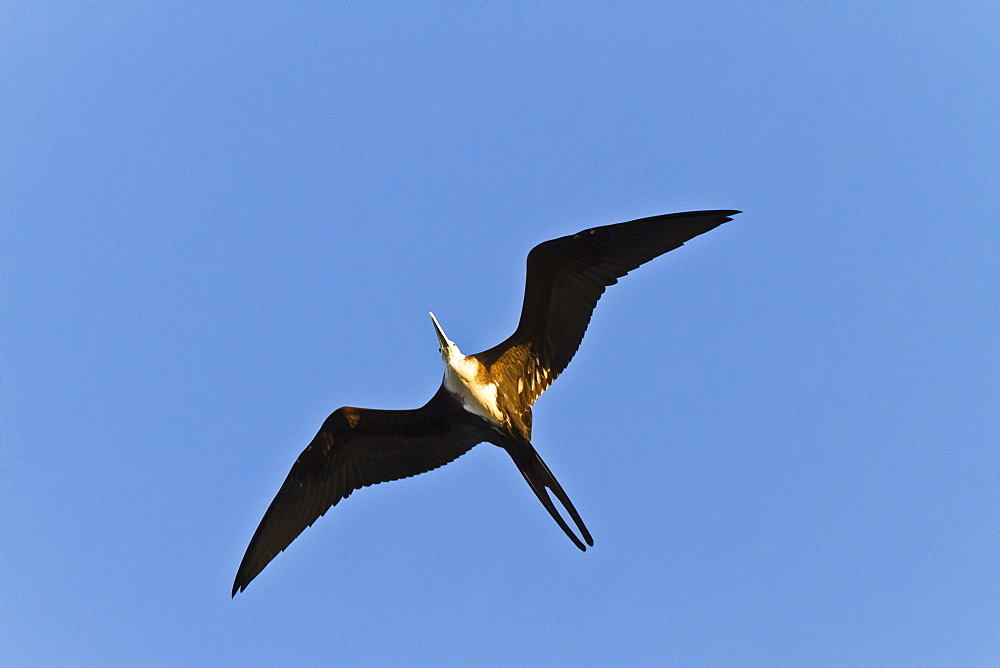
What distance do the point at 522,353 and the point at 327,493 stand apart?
256 centimetres

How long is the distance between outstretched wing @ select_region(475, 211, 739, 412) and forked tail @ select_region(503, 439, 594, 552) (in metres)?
0.48

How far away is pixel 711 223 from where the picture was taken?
8.42 metres

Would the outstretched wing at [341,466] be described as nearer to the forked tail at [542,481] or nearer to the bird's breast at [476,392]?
the bird's breast at [476,392]

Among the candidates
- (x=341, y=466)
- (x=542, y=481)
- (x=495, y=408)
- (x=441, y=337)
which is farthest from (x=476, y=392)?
(x=341, y=466)

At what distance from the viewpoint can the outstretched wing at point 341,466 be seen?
9.30m

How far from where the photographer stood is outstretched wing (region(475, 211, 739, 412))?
855 cm

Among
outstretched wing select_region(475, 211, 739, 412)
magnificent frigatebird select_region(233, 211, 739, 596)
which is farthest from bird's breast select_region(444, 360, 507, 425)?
outstretched wing select_region(475, 211, 739, 412)

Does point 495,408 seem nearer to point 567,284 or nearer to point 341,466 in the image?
point 567,284

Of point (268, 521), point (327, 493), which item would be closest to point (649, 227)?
point (327, 493)

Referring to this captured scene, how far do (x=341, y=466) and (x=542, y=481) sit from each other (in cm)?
230

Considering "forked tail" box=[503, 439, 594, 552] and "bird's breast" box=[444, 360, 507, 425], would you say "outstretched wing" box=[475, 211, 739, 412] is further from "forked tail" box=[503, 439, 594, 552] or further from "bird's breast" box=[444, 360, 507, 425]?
"forked tail" box=[503, 439, 594, 552]

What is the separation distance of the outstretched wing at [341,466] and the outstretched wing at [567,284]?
1069 mm

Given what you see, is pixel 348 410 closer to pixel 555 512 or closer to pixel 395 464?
pixel 395 464

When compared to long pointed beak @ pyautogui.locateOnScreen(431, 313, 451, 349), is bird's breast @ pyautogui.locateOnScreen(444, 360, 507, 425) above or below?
below
